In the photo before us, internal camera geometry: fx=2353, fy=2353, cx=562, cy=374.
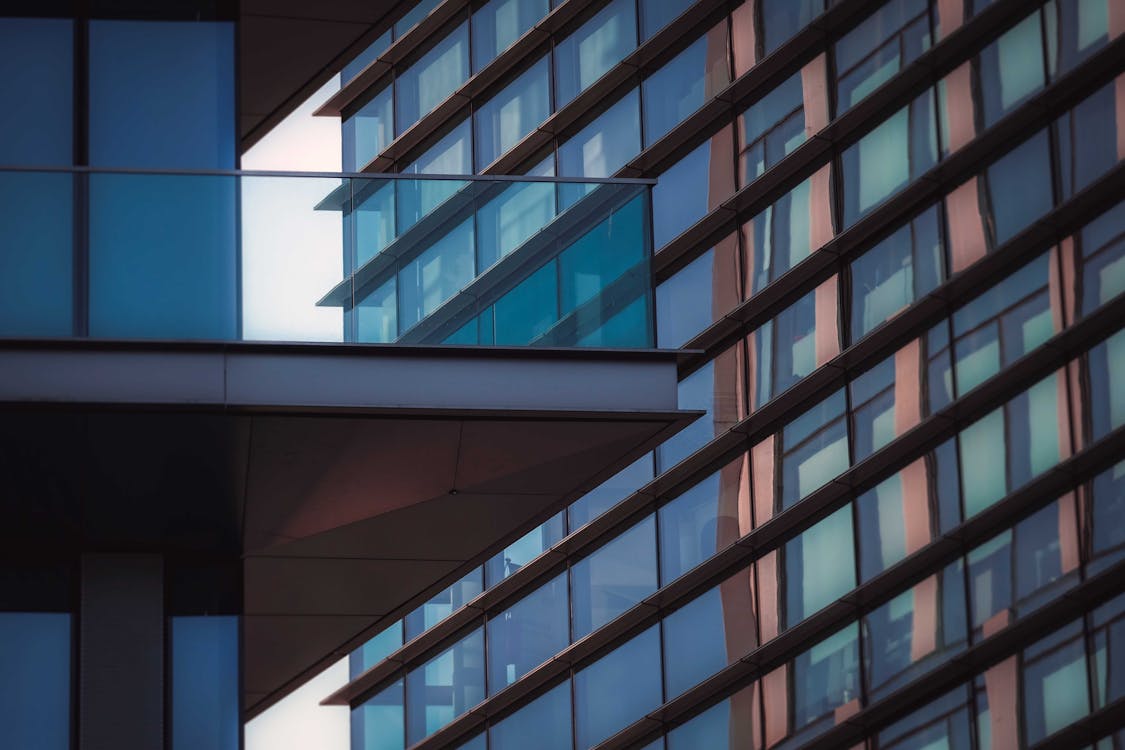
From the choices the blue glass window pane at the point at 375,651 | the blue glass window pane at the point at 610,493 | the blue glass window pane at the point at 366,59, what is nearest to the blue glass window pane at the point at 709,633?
the blue glass window pane at the point at 610,493

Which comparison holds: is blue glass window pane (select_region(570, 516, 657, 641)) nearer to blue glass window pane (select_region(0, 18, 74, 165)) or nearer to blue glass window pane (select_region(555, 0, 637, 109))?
blue glass window pane (select_region(555, 0, 637, 109))

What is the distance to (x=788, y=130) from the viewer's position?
32.7 m

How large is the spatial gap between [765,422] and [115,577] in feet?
67.8

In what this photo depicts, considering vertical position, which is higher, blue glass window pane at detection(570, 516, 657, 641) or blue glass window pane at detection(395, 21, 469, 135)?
blue glass window pane at detection(395, 21, 469, 135)

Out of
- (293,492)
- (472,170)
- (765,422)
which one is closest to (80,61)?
(293,492)

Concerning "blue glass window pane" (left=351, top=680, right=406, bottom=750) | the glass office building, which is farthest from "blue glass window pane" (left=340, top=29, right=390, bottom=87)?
"blue glass window pane" (left=351, top=680, right=406, bottom=750)

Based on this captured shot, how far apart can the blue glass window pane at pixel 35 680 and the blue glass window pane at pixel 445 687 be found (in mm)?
24877

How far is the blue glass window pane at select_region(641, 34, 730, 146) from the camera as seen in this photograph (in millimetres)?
33969

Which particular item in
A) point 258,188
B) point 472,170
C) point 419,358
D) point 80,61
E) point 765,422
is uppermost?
point 472,170

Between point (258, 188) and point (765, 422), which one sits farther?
point (765, 422)

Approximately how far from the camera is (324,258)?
1190cm

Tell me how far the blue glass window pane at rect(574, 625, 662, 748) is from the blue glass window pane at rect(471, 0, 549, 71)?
9044mm

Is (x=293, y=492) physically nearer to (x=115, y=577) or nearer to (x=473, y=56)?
(x=115, y=577)

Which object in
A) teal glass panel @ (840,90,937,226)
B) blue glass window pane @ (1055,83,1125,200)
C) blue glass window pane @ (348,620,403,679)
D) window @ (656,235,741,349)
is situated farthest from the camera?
blue glass window pane @ (348,620,403,679)
